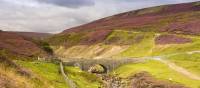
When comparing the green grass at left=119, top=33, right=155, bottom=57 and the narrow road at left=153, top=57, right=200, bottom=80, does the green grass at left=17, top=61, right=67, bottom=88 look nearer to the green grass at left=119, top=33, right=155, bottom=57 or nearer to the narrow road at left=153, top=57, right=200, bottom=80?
the narrow road at left=153, top=57, right=200, bottom=80

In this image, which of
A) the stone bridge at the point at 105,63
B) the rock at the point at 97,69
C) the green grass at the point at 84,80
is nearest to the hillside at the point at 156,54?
the stone bridge at the point at 105,63

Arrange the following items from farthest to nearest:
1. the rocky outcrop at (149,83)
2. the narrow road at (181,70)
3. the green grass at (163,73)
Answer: the narrow road at (181,70), the green grass at (163,73), the rocky outcrop at (149,83)

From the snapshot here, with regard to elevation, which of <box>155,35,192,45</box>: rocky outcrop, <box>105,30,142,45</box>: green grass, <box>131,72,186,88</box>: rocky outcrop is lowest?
<box>131,72,186,88</box>: rocky outcrop

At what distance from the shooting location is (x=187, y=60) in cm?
10919

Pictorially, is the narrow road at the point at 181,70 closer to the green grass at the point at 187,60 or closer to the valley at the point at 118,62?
the valley at the point at 118,62

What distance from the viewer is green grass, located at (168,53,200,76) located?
9024 cm

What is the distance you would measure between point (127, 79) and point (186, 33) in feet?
274

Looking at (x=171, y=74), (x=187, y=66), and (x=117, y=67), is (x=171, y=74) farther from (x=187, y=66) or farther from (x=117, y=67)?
(x=117, y=67)

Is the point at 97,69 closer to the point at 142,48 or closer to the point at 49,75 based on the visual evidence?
the point at 142,48

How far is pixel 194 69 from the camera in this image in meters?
86.2

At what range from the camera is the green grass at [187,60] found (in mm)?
90238

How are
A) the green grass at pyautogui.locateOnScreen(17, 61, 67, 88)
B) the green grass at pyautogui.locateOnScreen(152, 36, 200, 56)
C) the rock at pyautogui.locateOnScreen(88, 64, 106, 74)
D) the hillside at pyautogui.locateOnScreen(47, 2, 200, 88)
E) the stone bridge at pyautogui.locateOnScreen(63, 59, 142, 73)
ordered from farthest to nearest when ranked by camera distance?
1. the green grass at pyautogui.locateOnScreen(152, 36, 200, 56)
2. the rock at pyautogui.locateOnScreen(88, 64, 106, 74)
3. the stone bridge at pyautogui.locateOnScreen(63, 59, 142, 73)
4. the hillside at pyautogui.locateOnScreen(47, 2, 200, 88)
5. the green grass at pyautogui.locateOnScreen(17, 61, 67, 88)

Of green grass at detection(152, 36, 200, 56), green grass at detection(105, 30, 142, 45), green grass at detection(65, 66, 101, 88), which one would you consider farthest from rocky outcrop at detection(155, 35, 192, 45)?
green grass at detection(65, 66, 101, 88)

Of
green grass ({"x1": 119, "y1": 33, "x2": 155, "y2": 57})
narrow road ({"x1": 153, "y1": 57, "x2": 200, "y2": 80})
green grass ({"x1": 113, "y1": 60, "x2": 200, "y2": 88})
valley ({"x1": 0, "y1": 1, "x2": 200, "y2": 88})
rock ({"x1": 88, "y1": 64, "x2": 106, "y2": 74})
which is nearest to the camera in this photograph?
valley ({"x1": 0, "y1": 1, "x2": 200, "y2": 88})
